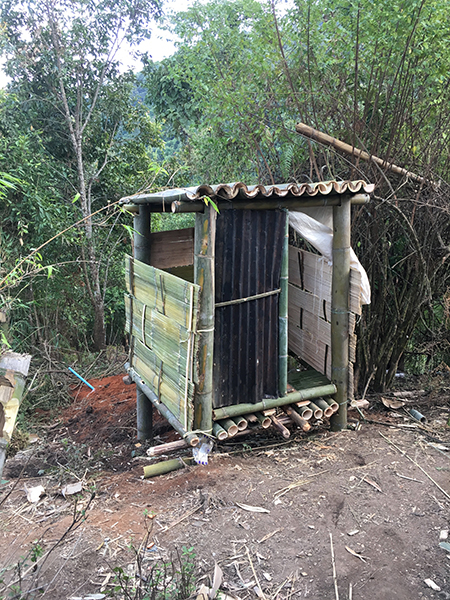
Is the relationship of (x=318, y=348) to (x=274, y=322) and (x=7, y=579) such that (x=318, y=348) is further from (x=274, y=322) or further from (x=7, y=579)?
(x=7, y=579)

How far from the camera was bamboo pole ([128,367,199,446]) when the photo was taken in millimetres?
3508

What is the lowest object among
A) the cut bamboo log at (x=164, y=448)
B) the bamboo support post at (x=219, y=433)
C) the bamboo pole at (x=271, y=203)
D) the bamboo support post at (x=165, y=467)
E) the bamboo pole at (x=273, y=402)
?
the bamboo support post at (x=165, y=467)

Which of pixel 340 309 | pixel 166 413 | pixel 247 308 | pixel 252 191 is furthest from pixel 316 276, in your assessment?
pixel 166 413

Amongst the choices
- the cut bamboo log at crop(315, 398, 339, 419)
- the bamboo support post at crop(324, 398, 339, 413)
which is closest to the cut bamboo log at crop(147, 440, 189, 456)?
the cut bamboo log at crop(315, 398, 339, 419)

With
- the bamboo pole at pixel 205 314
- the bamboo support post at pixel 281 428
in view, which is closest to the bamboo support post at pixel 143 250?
the bamboo pole at pixel 205 314

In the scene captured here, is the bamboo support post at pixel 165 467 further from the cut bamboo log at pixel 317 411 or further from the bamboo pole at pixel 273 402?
the cut bamboo log at pixel 317 411

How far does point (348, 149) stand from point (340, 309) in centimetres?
156

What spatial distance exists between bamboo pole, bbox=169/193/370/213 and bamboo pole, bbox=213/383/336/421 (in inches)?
63.7

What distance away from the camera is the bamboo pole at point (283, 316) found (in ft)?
12.4

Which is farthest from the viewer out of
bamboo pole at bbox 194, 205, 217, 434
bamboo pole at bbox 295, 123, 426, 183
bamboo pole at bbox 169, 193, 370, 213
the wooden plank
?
the wooden plank

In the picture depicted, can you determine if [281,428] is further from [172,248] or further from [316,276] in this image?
[172,248]

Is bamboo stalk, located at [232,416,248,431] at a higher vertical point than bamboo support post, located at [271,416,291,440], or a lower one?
higher

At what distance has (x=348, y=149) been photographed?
171 inches

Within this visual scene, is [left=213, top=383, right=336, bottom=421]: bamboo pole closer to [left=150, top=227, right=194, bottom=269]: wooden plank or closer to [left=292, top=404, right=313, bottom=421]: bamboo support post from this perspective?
[left=292, top=404, right=313, bottom=421]: bamboo support post
